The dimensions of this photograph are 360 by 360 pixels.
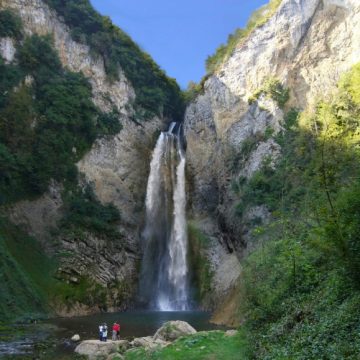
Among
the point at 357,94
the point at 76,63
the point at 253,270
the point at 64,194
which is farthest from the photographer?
the point at 76,63

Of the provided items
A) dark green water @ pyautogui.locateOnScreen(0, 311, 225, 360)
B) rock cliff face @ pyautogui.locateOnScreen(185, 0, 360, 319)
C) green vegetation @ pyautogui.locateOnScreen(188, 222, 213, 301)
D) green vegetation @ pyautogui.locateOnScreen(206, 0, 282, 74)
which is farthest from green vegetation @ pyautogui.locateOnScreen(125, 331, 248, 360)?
green vegetation @ pyautogui.locateOnScreen(206, 0, 282, 74)

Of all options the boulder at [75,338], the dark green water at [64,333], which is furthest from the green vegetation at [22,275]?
the boulder at [75,338]

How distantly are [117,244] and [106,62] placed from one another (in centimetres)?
2017

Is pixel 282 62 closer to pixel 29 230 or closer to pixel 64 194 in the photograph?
pixel 64 194

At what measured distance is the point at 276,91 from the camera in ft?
126

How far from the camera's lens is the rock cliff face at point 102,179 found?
3484 centimetres

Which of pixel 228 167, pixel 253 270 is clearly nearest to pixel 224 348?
pixel 253 270

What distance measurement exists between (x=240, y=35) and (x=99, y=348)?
38010 mm

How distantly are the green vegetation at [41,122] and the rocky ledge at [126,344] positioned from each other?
2026cm

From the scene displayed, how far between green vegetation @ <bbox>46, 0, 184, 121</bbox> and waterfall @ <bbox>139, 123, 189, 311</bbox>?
4748mm

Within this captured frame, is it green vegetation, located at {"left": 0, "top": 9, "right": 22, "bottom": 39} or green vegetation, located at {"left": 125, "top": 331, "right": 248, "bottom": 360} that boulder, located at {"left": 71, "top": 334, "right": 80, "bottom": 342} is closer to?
green vegetation, located at {"left": 125, "top": 331, "right": 248, "bottom": 360}

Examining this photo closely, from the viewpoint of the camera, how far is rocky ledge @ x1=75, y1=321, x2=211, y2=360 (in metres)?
16.1

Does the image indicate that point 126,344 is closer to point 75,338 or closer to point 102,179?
point 75,338

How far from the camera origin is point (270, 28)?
1620 inches
